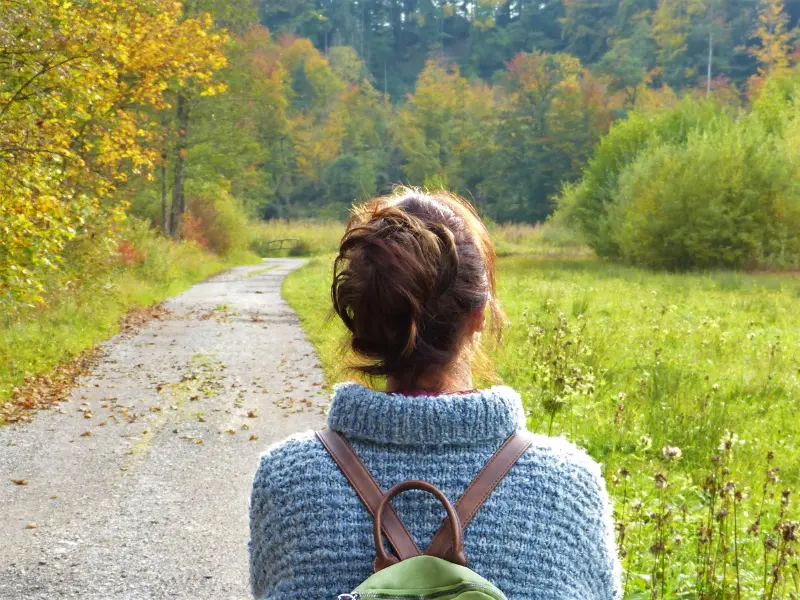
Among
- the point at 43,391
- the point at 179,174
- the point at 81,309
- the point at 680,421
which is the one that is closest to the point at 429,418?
the point at 680,421

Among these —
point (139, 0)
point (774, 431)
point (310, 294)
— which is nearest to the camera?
point (774, 431)

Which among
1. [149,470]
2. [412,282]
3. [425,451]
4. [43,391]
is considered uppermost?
[412,282]

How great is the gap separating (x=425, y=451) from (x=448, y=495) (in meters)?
0.09

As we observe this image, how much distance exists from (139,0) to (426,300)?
1422 cm

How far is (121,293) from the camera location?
672 inches

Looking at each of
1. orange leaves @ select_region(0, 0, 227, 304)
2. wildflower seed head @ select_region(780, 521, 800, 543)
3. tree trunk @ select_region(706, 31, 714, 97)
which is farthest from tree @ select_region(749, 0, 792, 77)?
wildflower seed head @ select_region(780, 521, 800, 543)

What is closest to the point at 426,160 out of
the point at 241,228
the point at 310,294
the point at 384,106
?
the point at 384,106

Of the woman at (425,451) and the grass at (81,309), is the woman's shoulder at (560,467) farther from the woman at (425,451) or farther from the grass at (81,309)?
the grass at (81,309)

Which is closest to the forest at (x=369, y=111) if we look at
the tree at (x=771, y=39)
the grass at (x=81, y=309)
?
the tree at (x=771, y=39)

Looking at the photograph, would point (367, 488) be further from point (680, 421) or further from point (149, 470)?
point (680, 421)

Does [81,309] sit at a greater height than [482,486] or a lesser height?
lesser

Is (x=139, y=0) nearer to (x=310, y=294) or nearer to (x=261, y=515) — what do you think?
(x=310, y=294)

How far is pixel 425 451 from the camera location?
156 cm

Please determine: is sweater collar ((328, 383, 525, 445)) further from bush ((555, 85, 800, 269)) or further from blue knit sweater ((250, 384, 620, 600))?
bush ((555, 85, 800, 269))
